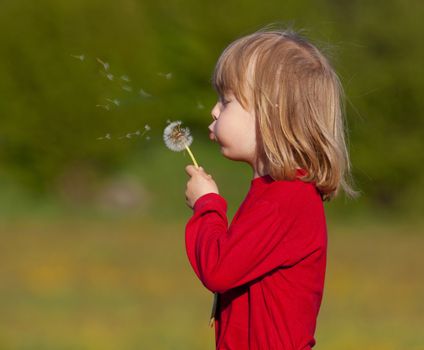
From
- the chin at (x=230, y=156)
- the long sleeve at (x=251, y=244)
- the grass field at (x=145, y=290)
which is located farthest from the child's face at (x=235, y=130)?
the grass field at (x=145, y=290)

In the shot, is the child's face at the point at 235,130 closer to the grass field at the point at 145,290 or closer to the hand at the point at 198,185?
the hand at the point at 198,185

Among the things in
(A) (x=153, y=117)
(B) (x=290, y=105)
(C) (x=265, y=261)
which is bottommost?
(C) (x=265, y=261)

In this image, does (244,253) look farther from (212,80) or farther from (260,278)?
(212,80)

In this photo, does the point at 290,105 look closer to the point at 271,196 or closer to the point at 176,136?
the point at 271,196

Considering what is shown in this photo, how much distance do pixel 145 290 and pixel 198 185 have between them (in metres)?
8.08

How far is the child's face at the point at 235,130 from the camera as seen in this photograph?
3211 millimetres

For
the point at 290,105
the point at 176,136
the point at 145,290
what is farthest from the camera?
the point at 145,290

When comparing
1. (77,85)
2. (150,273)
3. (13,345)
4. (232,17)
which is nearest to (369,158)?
(232,17)

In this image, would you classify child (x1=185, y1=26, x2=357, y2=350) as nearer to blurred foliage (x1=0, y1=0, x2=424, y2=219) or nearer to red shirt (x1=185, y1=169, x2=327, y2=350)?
red shirt (x1=185, y1=169, x2=327, y2=350)

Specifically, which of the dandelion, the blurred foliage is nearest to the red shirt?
the dandelion

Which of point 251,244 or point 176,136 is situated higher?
point 176,136

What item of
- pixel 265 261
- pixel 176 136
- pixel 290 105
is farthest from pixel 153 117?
pixel 265 261

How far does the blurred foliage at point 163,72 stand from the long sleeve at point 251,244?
49.4 feet

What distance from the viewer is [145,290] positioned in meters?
11.3
